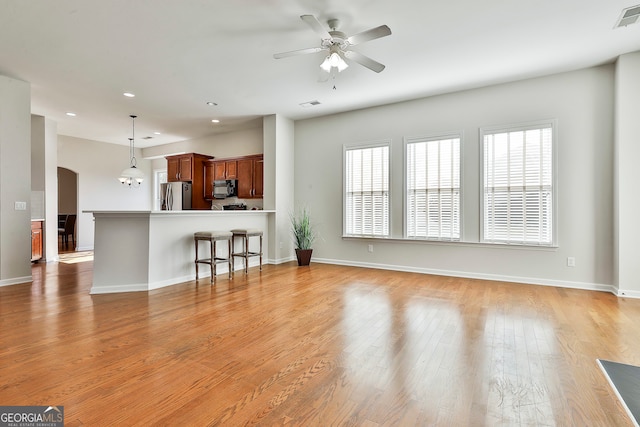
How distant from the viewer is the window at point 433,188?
5305mm

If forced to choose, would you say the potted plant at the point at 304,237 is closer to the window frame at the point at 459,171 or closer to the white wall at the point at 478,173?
the white wall at the point at 478,173

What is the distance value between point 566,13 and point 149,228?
546 cm

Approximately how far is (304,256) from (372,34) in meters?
4.22

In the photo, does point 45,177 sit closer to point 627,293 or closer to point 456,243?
point 456,243

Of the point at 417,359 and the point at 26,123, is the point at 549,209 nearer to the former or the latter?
the point at 417,359

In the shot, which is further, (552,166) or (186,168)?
(186,168)

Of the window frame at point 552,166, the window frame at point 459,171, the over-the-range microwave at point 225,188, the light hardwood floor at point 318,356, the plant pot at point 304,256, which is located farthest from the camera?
the over-the-range microwave at point 225,188

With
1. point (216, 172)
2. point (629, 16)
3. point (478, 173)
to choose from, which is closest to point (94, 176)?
point (216, 172)

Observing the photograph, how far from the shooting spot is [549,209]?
4.62 metres

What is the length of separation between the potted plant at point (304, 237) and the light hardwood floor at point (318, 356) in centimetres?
198

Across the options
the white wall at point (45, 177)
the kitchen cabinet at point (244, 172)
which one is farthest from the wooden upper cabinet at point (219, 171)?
the white wall at point (45, 177)

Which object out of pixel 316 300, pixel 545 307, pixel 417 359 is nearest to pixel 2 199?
pixel 316 300

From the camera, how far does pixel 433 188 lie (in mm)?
5473

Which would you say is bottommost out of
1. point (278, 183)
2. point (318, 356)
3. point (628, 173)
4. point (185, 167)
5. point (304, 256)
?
point (318, 356)
